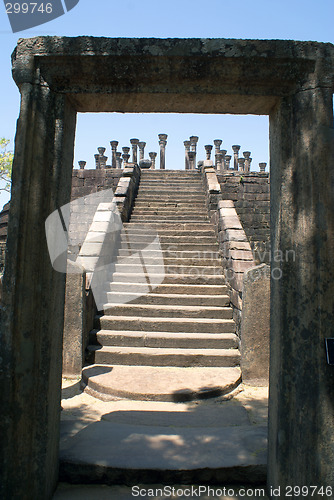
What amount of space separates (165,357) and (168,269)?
2503 mm

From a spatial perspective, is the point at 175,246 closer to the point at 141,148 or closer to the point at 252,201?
the point at 252,201

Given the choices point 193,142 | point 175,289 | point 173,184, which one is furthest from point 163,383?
point 193,142

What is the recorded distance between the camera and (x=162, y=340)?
5.29 m

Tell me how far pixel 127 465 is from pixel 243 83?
7.66ft

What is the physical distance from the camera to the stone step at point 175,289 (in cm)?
651

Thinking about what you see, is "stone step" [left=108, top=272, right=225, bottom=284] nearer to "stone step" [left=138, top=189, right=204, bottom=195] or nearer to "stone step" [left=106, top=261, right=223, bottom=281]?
"stone step" [left=106, top=261, right=223, bottom=281]

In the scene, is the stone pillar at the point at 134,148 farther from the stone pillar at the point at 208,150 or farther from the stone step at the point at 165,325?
the stone step at the point at 165,325

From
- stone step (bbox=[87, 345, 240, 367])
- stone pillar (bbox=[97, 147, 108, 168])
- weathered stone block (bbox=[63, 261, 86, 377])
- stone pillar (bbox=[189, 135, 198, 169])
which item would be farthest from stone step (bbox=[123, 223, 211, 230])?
stone pillar (bbox=[97, 147, 108, 168])

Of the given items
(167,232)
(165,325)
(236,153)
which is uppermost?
(236,153)

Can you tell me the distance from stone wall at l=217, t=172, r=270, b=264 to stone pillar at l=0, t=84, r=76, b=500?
10.7 meters

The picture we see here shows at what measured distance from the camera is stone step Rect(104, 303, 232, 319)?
5.88 metres

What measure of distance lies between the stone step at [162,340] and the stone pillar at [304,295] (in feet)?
10.9

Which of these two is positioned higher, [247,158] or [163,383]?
[247,158]

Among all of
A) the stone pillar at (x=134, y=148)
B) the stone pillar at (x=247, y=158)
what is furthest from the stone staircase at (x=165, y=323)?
the stone pillar at (x=247, y=158)
